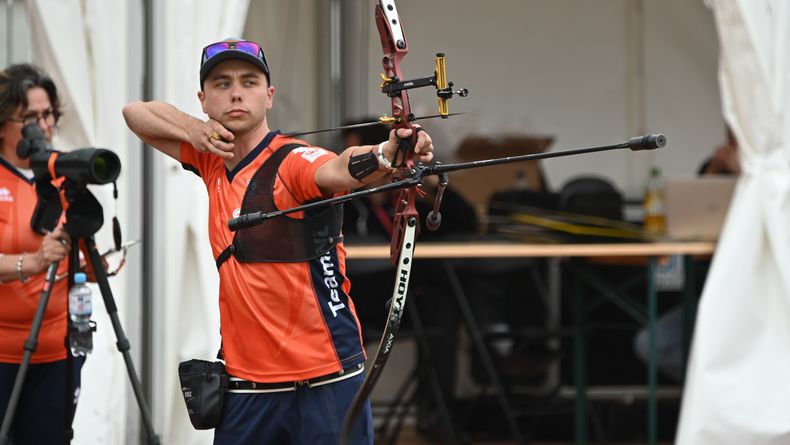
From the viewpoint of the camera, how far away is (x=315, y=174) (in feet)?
7.65


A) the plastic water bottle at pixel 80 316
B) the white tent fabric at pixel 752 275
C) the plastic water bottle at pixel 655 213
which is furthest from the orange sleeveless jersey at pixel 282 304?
the plastic water bottle at pixel 655 213

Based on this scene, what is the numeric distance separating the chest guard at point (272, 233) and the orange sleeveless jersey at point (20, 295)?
80 cm

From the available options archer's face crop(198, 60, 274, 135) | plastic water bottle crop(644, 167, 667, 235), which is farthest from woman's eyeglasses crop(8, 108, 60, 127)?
plastic water bottle crop(644, 167, 667, 235)

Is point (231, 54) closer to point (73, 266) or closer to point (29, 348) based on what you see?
point (73, 266)

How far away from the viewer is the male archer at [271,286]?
242cm

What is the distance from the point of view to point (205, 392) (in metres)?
2.46

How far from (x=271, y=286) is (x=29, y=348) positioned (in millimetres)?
727

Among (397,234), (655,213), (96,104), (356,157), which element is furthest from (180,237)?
(655,213)

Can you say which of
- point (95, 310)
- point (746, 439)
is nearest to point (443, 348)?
point (746, 439)

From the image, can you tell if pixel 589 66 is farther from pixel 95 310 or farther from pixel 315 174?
pixel 315 174

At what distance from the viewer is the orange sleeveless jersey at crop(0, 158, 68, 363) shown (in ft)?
9.76

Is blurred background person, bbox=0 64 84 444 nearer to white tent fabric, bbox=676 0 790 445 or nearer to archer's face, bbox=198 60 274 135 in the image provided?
archer's face, bbox=198 60 274 135

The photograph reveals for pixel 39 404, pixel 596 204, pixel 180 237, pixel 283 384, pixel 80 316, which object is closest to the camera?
pixel 283 384

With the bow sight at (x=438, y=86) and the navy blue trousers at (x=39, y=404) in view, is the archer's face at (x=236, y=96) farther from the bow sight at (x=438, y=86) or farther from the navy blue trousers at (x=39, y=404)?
the navy blue trousers at (x=39, y=404)
